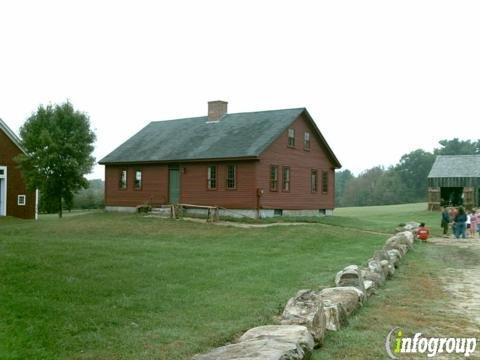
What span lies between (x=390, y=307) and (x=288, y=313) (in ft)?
11.4

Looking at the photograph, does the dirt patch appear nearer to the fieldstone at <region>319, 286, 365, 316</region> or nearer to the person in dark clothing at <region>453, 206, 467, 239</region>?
the fieldstone at <region>319, 286, 365, 316</region>

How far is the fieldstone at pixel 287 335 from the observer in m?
6.65

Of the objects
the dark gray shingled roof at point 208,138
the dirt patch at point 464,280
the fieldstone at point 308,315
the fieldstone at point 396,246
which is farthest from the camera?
the dark gray shingled roof at point 208,138

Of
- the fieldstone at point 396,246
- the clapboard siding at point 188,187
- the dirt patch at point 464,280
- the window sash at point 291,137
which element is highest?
the window sash at point 291,137

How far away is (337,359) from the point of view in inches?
280

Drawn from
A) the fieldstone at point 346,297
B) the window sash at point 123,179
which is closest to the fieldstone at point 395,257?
the fieldstone at point 346,297

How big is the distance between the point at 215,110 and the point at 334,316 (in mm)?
30429

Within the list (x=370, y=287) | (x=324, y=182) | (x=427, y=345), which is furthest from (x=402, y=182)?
(x=427, y=345)

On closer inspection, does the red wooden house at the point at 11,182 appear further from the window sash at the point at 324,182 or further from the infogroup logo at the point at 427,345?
the infogroup logo at the point at 427,345

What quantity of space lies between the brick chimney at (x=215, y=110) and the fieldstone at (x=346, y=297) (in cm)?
2845

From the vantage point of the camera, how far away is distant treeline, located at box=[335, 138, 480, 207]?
98938 millimetres

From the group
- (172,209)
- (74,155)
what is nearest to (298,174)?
(172,209)

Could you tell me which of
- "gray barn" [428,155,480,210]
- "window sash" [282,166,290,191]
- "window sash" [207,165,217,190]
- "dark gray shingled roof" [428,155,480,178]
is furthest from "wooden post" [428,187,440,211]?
"window sash" [207,165,217,190]

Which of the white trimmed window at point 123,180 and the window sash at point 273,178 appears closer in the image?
the window sash at point 273,178
